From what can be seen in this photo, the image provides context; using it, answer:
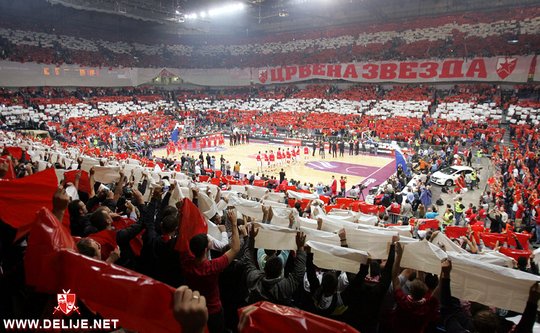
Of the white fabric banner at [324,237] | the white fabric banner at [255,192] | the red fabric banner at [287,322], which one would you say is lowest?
the white fabric banner at [255,192]

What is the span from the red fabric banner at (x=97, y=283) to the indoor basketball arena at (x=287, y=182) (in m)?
0.01

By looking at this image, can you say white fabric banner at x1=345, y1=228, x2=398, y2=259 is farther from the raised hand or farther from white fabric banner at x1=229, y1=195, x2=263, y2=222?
the raised hand

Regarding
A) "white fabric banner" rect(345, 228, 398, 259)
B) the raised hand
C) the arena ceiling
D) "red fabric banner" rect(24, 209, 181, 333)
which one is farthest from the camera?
the arena ceiling

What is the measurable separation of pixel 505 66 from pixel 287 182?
2768cm

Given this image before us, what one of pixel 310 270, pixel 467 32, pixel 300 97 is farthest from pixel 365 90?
pixel 310 270

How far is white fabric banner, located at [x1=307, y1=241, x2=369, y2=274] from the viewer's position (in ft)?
13.4

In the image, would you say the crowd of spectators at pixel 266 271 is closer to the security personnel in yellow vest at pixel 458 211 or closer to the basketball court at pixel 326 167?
the security personnel in yellow vest at pixel 458 211

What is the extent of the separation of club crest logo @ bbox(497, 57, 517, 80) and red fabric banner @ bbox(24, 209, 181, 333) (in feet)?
133

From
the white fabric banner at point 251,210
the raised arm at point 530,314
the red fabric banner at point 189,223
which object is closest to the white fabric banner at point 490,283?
the raised arm at point 530,314

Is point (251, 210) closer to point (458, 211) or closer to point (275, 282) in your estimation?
point (275, 282)

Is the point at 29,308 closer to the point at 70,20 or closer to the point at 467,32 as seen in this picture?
the point at 467,32

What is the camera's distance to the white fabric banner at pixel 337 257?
13.4 ft

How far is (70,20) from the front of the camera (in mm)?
46156

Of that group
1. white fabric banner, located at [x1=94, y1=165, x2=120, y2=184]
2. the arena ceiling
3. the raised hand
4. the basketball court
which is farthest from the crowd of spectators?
the arena ceiling
